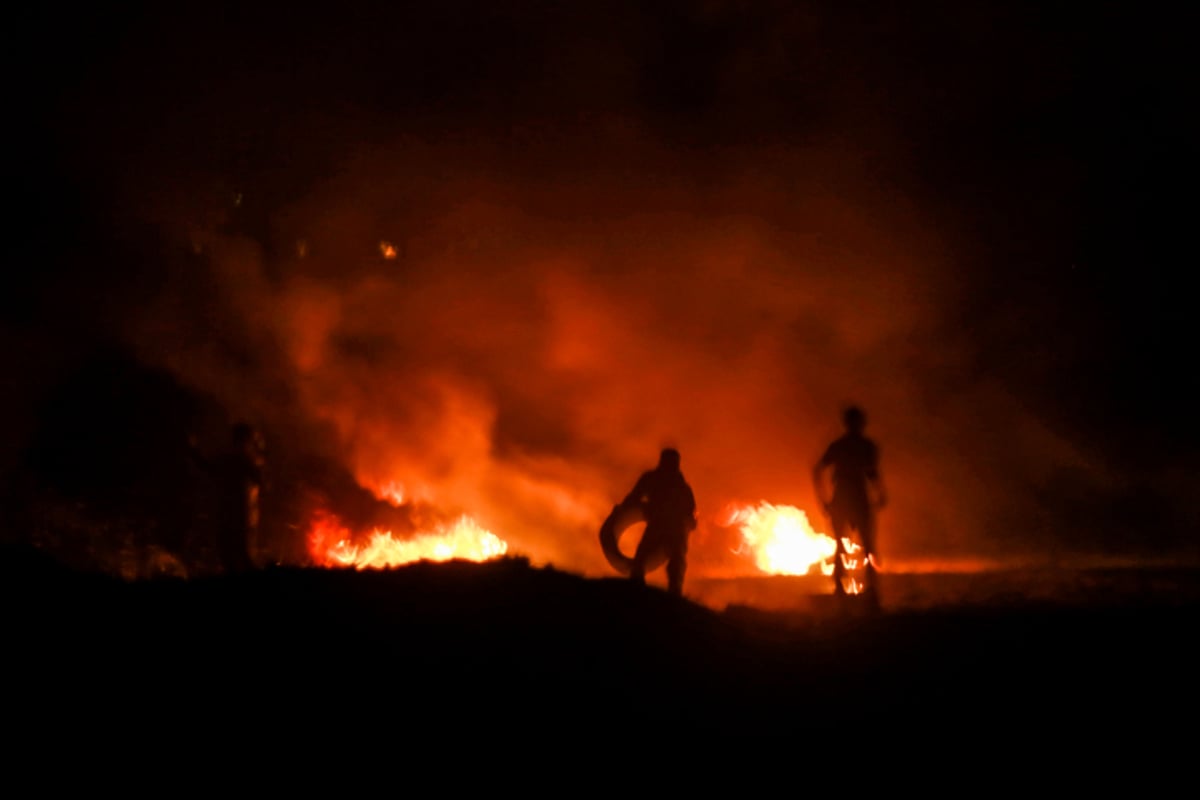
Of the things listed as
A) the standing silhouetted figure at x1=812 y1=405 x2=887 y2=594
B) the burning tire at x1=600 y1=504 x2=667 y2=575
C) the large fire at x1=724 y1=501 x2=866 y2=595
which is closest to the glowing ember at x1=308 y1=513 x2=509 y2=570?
the large fire at x1=724 y1=501 x2=866 y2=595

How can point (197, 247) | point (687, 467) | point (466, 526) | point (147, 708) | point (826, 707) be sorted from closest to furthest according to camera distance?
point (147, 708) → point (826, 707) → point (466, 526) → point (197, 247) → point (687, 467)

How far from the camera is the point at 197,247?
21.8 metres

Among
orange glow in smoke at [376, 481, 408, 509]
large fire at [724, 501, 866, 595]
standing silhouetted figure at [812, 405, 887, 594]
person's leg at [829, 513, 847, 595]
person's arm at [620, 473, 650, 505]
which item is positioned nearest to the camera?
standing silhouetted figure at [812, 405, 887, 594]

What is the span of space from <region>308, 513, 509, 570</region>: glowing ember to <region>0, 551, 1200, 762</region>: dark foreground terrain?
10.5 meters

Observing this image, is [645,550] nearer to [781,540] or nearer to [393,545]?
[393,545]

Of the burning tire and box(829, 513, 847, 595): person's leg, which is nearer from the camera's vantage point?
box(829, 513, 847, 595): person's leg

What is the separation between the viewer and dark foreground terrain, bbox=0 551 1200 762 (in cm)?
545

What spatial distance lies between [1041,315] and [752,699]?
1954 centimetres

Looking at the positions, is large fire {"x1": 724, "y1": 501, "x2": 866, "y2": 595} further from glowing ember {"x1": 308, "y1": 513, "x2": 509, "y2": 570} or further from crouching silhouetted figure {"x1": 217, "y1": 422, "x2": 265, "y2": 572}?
crouching silhouetted figure {"x1": 217, "y1": 422, "x2": 265, "y2": 572}

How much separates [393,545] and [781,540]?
320 inches

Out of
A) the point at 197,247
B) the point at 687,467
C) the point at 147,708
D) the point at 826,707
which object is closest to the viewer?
the point at 147,708

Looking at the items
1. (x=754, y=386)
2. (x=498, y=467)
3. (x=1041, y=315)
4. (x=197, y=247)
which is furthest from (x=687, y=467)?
(x=197, y=247)

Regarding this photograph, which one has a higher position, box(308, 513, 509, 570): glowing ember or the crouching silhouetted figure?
box(308, 513, 509, 570): glowing ember

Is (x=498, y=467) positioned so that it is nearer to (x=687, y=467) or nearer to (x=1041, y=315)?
(x=687, y=467)
